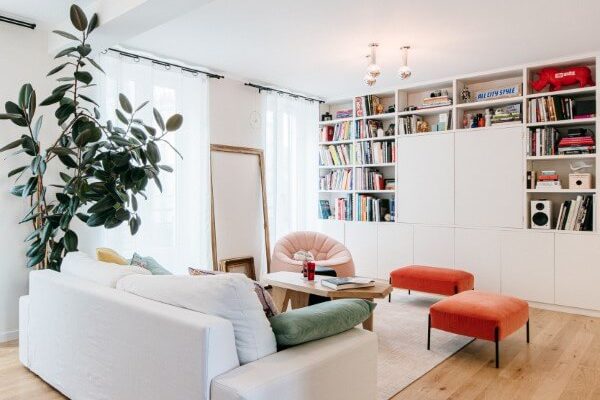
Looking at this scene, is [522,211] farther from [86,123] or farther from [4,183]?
[4,183]

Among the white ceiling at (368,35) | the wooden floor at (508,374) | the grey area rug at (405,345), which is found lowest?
the wooden floor at (508,374)

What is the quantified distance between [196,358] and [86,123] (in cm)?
219

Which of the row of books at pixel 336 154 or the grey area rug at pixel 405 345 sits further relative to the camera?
the row of books at pixel 336 154

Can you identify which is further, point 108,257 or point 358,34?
point 358,34

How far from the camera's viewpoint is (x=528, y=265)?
15.1 ft

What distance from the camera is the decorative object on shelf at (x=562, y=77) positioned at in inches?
172

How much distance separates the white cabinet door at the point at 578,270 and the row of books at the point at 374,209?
199cm

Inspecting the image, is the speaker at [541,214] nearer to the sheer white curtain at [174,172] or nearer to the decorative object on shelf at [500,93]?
the decorative object on shelf at [500,93]

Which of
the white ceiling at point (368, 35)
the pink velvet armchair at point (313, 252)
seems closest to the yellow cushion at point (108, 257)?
the white ceiling at point (368, 35)

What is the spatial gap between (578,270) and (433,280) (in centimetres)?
142

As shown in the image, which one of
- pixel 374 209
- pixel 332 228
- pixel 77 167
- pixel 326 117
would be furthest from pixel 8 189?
pixel 326 117

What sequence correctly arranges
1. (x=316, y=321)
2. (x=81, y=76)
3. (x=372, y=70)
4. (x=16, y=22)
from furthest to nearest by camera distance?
(x=372, y=70)
(x=16, y=22)
(x=81, y=76)
(x=316, y=321)

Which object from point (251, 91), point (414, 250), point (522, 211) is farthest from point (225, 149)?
point (522, 211)

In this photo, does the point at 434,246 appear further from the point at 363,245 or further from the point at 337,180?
the point at 337,180
